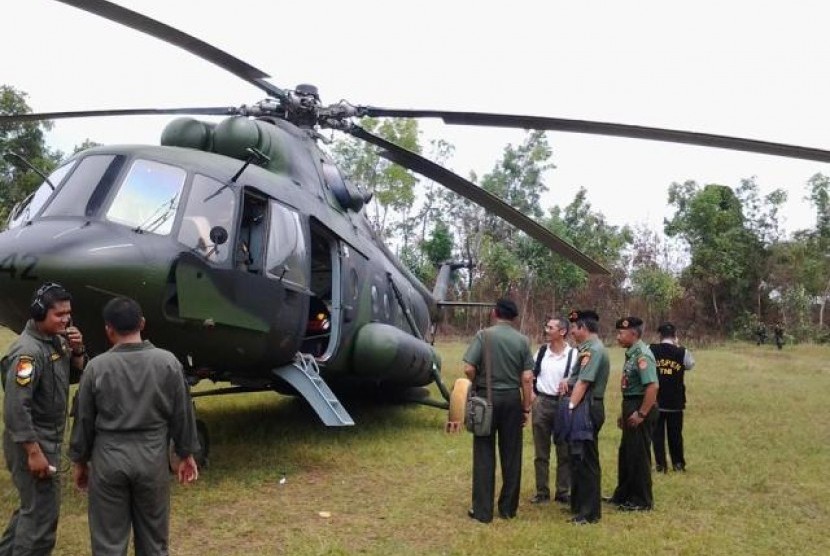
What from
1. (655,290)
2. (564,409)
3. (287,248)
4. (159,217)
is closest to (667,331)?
(564,409)

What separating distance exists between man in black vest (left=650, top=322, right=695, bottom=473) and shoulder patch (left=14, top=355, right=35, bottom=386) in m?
5.53

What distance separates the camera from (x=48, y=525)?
3.83 metres

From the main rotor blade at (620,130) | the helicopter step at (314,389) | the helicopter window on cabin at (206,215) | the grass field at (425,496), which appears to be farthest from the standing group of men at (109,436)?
the main rotor blade at (620,130)

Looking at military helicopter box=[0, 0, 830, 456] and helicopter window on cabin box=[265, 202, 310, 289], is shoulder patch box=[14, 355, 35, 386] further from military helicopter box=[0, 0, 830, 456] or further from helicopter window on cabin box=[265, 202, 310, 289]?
helicopter window on cabin box=[265, 202, 310, 289]

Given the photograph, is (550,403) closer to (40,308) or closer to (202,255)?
(202,255)

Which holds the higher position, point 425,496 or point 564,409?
point 564,409

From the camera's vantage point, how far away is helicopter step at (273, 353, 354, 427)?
6367mm

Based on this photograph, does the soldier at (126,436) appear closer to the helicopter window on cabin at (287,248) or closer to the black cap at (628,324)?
the helicopter window on cabin at (287,248)

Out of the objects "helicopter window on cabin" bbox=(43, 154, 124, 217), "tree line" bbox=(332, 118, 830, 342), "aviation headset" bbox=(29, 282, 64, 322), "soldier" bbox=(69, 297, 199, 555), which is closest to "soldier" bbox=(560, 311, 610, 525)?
"soldier" bbox=(69, 297, 199, 555)

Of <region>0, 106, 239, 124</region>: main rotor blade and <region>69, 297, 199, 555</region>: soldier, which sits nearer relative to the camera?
<region>69, 297, 199, 555</region>: soldier

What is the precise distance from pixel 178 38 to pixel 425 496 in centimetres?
446

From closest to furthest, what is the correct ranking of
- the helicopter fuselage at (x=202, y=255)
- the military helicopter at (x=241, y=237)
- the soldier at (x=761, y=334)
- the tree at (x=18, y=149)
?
the helicopter fuselage at (x=202, y=255), the military helicopter at (x=241, y=237), the tree at (x=18, y=149), the soldier at (x=761, y=334)

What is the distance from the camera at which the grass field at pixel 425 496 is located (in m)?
4.97

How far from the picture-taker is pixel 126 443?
3.48 meters
